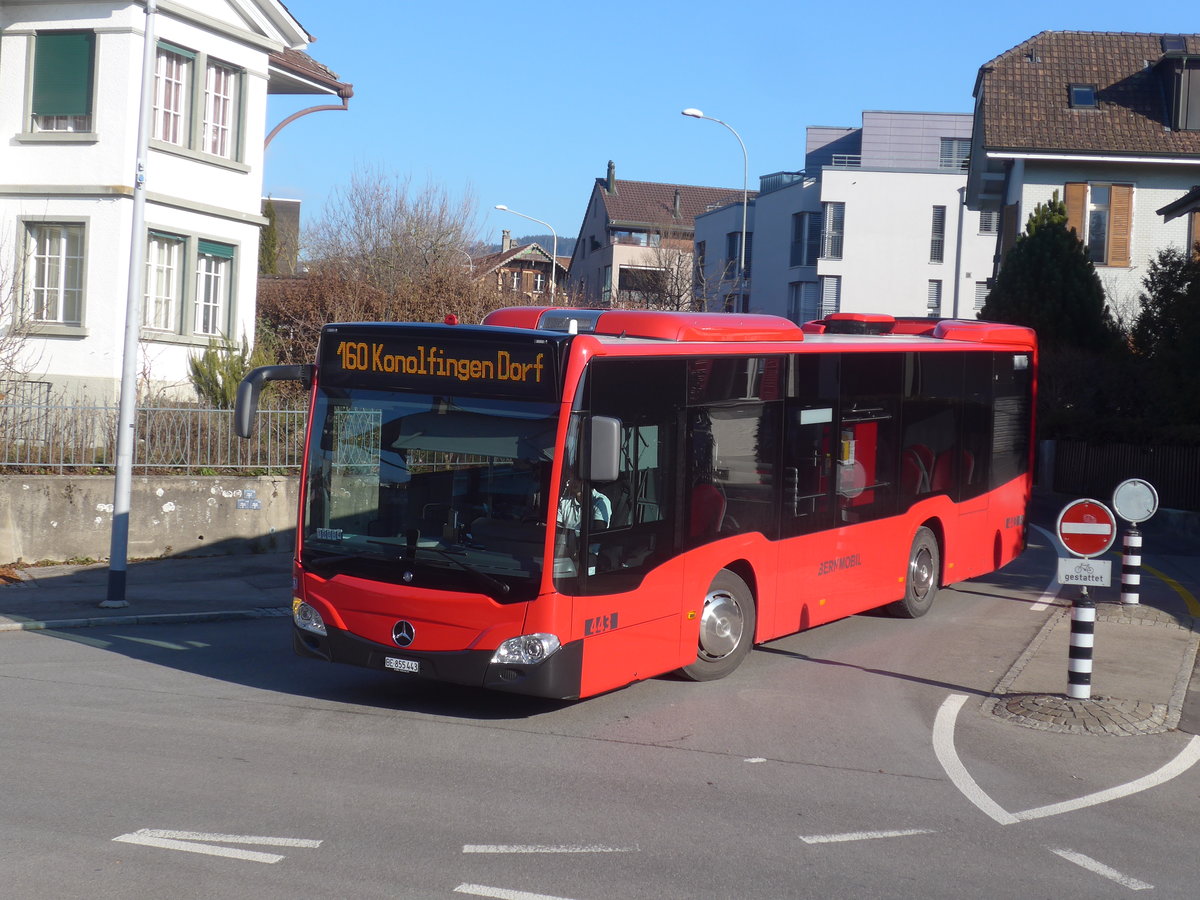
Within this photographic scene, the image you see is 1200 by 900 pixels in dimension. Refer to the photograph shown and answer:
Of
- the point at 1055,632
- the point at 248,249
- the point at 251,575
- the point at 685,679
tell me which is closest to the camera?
the point at 685,679

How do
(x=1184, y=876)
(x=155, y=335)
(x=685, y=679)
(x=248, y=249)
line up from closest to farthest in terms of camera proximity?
(x=1184, y=876), (x=685, y=679), (x=155, y=335), (x=248, y=249)

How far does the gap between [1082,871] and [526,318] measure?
6.15 metres

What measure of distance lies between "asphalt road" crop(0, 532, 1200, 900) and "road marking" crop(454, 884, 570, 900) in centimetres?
2

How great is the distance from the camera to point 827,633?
12727 millimetres

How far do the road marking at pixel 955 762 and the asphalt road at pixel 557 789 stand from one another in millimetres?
24

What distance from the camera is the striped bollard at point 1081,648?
9.36 metres

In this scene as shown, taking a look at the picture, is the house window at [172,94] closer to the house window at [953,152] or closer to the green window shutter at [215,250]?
the green window shutter at [215,250]

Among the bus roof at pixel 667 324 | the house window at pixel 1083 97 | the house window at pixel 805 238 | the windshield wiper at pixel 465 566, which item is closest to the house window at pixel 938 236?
the house window at pixel 805 238

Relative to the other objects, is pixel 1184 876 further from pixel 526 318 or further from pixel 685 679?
pixel 526 318

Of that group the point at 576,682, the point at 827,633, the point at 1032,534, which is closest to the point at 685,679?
the point at 576,682

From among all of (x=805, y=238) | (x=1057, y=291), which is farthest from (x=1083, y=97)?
(x=805, y=238)

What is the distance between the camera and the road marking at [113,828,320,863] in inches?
232

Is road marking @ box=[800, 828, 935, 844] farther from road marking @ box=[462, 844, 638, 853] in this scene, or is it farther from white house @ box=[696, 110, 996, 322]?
white house @ box=[696, 110, 996, 322]

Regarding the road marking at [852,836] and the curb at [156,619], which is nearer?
the road marking at [852,836]
